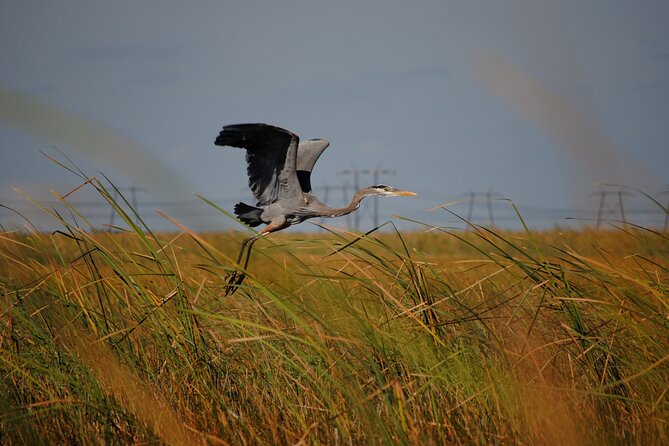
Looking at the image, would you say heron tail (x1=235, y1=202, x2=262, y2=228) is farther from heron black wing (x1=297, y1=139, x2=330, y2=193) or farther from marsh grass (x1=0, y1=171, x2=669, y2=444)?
marsh grass (x1=0, y1=171, x2=669, y2=444)

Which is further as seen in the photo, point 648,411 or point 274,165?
point 274,165

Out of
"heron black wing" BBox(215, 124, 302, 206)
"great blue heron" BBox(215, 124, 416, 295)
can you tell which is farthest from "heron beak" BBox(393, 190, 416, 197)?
"heron black wing" BBox(215, 124, 302, 206)

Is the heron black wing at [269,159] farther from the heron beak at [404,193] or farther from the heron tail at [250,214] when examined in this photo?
the heron beak at [404,193]

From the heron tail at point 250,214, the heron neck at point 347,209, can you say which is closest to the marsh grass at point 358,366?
the heron neck at point 347,209

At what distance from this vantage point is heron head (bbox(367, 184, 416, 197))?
6.08 m

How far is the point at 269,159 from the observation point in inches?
238

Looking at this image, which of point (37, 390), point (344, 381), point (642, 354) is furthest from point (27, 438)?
point (642, 354)

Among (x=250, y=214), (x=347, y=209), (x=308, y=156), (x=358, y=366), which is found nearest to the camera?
(x=358, y=366)

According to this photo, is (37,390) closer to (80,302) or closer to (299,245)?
(80,302)

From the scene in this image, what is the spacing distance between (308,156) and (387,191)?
108cm

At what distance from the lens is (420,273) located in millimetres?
4566

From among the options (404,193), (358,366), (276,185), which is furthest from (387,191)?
(358,366)

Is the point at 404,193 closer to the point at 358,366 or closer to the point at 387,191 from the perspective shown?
the point at 387,191

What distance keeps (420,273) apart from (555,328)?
1.09 metres
